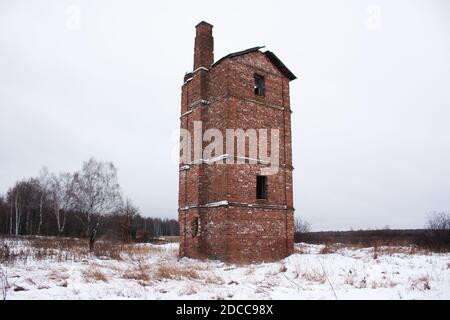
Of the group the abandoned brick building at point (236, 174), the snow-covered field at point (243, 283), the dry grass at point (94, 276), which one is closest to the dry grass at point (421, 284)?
the snow-covered field at point (243, 283)

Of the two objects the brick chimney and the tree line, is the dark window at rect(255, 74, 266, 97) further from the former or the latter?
the tree line

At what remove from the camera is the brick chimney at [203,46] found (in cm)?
1587

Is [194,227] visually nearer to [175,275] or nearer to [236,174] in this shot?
[236,174]

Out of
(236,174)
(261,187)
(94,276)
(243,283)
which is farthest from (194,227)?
(94,276)

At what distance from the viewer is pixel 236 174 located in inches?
556

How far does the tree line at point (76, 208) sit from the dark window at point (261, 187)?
8.48 metres

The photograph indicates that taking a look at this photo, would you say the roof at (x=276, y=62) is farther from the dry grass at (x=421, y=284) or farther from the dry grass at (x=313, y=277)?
the dry grass at (x=421, y=284)

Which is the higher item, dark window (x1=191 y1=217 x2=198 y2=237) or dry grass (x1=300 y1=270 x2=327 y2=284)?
dark window (x1=191 y1=217 x2=198 y2=237)

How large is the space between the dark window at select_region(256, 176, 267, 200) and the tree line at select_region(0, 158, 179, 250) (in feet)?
27.8

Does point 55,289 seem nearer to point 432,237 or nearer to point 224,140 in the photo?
point 224,140

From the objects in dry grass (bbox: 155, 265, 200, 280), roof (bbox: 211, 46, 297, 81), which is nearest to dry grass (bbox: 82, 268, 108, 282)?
dry grass (bbox: 155, 265, 200, 280)

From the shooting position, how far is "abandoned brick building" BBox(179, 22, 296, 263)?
13883 mm

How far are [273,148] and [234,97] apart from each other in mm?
2776

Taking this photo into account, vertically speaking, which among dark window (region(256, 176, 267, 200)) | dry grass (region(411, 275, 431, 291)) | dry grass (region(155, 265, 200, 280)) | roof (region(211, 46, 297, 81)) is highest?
roof (region(211, 46, 297, 81))
